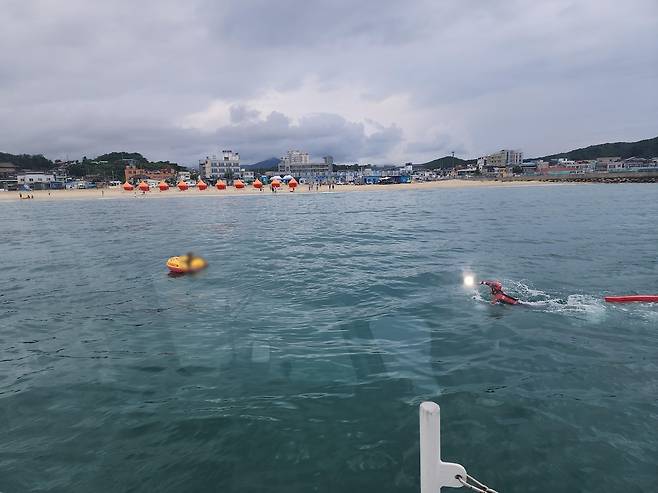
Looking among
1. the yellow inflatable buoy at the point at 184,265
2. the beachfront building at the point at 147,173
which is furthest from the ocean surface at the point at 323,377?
the beachfront building at the point at 147,173

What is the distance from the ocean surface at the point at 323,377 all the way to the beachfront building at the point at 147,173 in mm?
128918

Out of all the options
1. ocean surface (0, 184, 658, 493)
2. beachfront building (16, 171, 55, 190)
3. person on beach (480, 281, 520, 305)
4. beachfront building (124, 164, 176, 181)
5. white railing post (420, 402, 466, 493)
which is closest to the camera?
white railing post (420, 402, 466, 493)

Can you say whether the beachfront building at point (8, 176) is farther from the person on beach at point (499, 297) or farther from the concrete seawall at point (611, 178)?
the concrete seawall at point (611, 178)

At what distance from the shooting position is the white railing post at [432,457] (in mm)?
3515

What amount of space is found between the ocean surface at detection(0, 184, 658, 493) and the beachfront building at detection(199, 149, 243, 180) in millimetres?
148157

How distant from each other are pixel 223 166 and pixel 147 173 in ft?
109

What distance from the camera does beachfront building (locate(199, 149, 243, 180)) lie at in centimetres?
16038

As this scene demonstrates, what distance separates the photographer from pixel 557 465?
5.88 meters

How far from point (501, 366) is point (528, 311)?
13.7 ft

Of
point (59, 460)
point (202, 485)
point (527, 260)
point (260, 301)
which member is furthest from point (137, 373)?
point (527, 260)

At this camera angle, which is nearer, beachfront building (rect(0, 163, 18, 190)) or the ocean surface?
the ocean surface

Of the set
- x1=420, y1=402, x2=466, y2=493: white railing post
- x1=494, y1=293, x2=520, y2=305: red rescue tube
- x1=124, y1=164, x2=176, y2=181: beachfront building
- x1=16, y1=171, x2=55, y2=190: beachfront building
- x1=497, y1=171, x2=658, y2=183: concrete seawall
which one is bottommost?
x1=494, y1=293, x2=520, y2=305: red rescue tube

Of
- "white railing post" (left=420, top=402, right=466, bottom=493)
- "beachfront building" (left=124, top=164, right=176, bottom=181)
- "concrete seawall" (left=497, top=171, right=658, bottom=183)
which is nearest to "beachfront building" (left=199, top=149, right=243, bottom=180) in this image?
"beachfront building" (left=124, top=164, right=176, bottom=181)

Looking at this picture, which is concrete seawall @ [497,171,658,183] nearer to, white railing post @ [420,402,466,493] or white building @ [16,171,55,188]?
white railing post @ [420,402,466,493]
